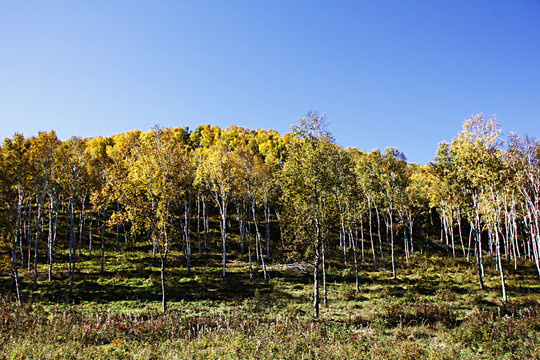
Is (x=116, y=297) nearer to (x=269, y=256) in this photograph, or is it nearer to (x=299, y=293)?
(x=299, y=293)

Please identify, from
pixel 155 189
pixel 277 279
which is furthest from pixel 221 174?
pixel 277 279

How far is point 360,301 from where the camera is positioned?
2056 cm

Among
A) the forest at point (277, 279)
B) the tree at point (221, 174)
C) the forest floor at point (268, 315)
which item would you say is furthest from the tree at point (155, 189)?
the tree at point (221, 174)

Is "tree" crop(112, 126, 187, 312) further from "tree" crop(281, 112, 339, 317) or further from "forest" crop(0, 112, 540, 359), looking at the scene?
"tree" crop(281, 112, 339, 317)

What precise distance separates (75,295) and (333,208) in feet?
67.8

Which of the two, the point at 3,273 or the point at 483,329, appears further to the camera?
the point at 3,273

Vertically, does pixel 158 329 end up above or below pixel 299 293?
above

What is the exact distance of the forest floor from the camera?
1011cm

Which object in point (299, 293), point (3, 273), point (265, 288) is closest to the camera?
point (299, 293)

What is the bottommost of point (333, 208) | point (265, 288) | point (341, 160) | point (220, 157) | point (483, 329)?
point (265, 288)

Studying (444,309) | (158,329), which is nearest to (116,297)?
(158,329)

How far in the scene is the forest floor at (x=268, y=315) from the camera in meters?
10.1

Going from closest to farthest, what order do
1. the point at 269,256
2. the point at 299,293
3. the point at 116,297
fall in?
the point at 116,297 → the point at 299,293 → the point at 269,256

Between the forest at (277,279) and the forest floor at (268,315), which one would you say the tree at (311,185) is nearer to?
the forest at (277,279)
